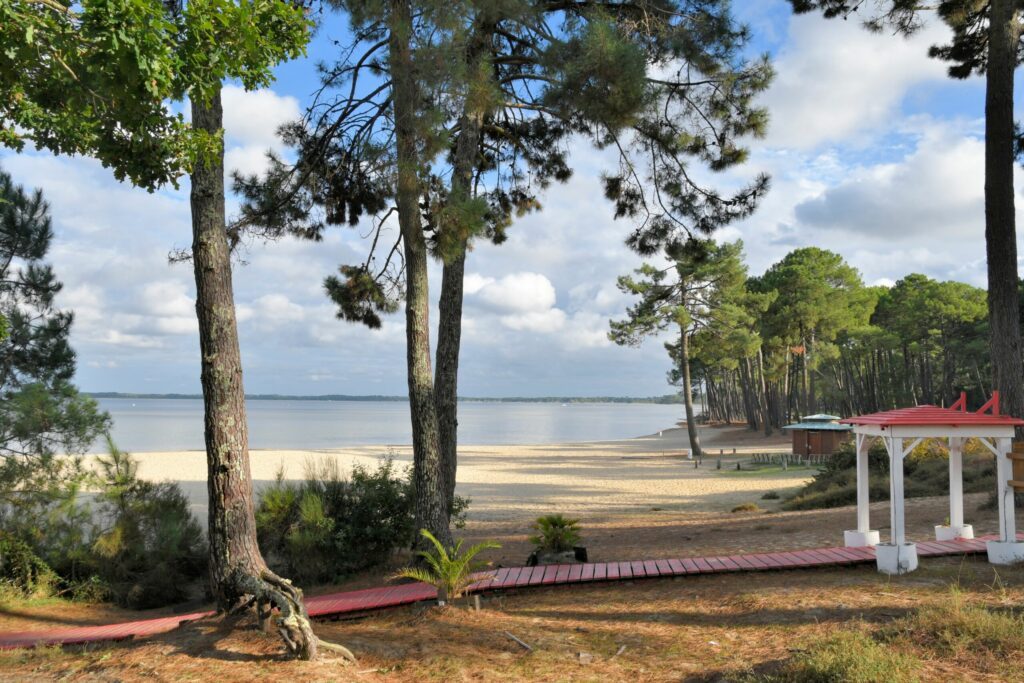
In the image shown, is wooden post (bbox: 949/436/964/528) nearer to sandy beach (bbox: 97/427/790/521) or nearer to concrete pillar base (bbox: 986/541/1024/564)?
concrete pillar base (bbox: 986/541/1024/564)

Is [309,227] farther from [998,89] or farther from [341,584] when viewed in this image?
[998,89]

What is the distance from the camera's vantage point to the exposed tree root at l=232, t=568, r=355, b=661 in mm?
4336

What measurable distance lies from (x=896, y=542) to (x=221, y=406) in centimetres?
548

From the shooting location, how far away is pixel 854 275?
45.3 meters

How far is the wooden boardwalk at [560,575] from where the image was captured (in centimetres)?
620

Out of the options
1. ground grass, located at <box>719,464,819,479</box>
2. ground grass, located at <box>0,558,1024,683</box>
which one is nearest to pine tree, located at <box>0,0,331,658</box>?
ground grass, located at <box>0,558,1024,683</box>

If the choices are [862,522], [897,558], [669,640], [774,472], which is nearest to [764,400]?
[774,472]

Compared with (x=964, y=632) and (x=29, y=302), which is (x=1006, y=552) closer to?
(x=964, y=632)

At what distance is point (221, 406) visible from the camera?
557cm

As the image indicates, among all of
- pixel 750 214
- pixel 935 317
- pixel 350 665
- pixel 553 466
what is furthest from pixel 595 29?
pixel 935 317

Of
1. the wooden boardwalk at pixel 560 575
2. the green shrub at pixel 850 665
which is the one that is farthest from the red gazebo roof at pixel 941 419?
the green shrub at pixel 850 665

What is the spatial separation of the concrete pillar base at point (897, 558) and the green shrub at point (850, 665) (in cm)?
241

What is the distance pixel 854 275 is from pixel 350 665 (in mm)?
46462

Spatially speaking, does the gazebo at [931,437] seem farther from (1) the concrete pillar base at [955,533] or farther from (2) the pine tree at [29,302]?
(2) the pine tree at [29,302]
